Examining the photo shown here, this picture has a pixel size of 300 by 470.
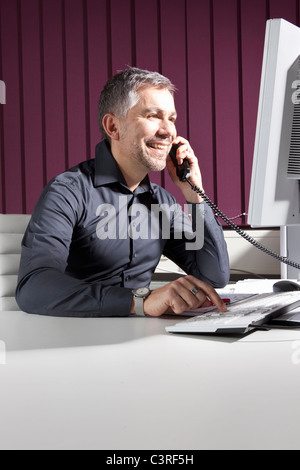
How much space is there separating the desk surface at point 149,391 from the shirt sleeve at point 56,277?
0.70ft

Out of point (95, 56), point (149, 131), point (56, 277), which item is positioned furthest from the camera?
point (95, 56)

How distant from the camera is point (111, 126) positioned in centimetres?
196

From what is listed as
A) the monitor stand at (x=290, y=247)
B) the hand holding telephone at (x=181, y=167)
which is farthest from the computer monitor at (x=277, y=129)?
the monitor stand at (x=290, y=247)

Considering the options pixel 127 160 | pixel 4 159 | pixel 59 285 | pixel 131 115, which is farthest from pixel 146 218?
pixel 4 159

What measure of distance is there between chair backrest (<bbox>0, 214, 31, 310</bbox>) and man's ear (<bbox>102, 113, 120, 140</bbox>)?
65 cm

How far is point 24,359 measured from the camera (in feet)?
2.57

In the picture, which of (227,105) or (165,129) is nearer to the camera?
(165,129)

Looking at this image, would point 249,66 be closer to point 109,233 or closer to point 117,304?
point 109,233

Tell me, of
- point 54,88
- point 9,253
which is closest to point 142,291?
point 9,253

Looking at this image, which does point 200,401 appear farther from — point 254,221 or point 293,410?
point 254,221

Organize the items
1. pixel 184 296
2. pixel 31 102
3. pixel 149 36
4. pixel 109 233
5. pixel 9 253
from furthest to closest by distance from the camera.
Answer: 1. pixel 31 102
2. pixel 149 36
3. pixel 9 253
4. pixel 109 233
5. pixel 184 296

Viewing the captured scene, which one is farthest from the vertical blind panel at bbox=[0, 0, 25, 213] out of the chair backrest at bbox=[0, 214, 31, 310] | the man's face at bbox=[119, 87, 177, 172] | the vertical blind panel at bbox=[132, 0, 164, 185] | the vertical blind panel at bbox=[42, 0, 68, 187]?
the man's face at bbox=[119, 87, 177, 172]

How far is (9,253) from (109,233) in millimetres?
744

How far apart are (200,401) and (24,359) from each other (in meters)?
0.31
